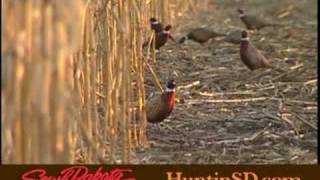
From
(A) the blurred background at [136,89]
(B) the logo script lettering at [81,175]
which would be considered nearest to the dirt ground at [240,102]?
(A) the blurred background at [136,89]

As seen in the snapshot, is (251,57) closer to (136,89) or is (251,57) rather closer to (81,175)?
(136,89)

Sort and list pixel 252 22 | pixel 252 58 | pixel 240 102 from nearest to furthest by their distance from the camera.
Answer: pixel 240 102 → pixel 252 58 → pixel 252 22

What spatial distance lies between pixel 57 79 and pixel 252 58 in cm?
151

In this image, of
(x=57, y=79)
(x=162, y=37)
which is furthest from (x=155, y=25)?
(x=57, y=79)

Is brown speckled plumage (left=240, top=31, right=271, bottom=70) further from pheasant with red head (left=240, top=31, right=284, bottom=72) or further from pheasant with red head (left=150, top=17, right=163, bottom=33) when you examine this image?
pheasant with red head (left=150, top=17, right=163, bottom=33)

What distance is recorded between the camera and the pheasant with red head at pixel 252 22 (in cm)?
285

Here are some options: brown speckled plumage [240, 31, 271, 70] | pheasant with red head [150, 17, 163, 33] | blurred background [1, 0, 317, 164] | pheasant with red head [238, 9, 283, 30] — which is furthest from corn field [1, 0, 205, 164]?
pheasant with red head [238, 9, 283, 30]

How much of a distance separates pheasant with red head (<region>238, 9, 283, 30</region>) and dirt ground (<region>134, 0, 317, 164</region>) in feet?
0.30

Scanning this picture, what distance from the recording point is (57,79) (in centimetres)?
94

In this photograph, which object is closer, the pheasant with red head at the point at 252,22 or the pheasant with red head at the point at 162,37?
the pheasant with red head at the point at 162,37

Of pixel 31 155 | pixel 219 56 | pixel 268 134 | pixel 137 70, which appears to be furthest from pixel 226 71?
pixel 31 155

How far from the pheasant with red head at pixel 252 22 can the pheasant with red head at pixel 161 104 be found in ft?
2.77

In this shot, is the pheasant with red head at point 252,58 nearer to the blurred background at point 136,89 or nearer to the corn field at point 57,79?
the blurred background at point 136,89

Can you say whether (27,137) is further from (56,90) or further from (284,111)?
(284,111)
